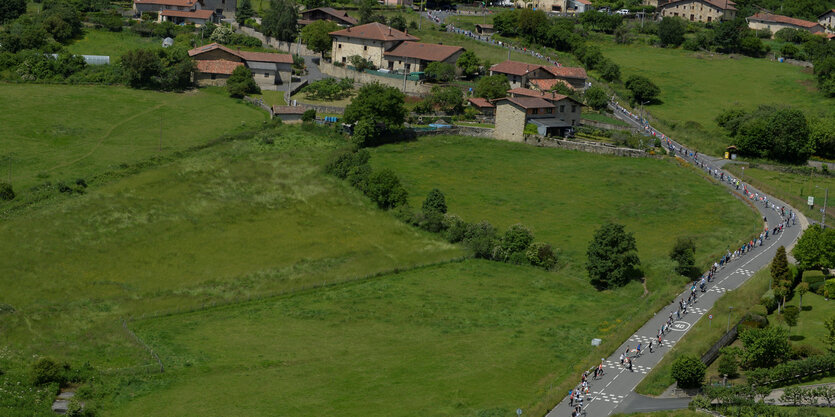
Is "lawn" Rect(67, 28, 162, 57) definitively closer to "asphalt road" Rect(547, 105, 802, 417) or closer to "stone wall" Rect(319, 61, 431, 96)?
"stone wall" Rect(319, 61, 431, 96)

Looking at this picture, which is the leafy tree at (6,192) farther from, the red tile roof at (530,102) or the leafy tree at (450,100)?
the red tile roof at (530,102)

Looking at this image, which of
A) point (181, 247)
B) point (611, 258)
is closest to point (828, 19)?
point (611, 258)

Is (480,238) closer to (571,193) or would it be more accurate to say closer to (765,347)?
(571,193)

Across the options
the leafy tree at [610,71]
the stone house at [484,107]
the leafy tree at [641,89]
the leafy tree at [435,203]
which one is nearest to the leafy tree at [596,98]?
the leafy tree at [641,89]

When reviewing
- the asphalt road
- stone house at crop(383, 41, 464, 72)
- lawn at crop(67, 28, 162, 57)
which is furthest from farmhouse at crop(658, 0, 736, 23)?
the asphalt road

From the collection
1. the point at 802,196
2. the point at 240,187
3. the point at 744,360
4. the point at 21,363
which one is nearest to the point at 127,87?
the point at 240,187
